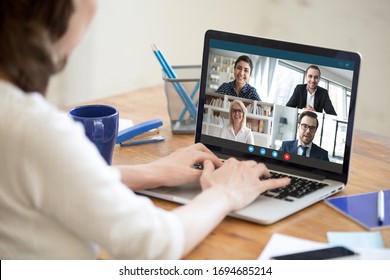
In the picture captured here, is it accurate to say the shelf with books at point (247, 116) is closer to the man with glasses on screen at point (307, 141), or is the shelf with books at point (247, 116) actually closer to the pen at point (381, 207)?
the man with glasses on screen at point (307, 141)

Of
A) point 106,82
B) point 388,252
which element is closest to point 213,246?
point 388,252

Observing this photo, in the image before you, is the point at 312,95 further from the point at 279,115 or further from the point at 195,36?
the point at 195,36

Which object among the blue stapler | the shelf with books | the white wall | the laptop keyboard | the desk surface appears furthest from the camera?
the white wall

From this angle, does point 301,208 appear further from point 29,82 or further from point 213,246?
point 29,82

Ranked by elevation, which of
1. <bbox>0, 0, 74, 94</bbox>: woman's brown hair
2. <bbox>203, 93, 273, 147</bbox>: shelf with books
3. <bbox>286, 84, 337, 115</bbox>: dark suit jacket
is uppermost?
<bbox>0, 0, 74, 94</bbox>: woman's brown hair

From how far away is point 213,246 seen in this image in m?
1.06

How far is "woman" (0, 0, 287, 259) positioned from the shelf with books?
1.49 feet

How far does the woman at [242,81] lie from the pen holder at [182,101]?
29cm

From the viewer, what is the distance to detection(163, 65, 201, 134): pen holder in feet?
5.40

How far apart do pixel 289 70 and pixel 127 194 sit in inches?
22.6

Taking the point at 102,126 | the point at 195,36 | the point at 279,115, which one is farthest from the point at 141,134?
the point at 195,36

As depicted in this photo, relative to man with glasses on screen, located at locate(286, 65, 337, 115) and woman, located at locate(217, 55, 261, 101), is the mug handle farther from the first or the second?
man with glasses on screen, located at locate(286, 65, 337, 115)

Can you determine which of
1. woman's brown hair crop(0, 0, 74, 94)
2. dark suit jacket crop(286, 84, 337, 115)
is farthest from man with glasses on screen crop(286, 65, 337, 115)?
woman's brown hair crop(0, 0, 74, 94)

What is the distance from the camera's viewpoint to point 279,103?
132cm
